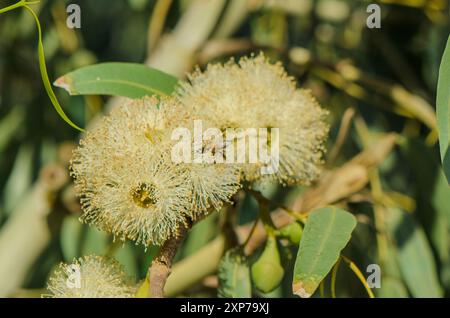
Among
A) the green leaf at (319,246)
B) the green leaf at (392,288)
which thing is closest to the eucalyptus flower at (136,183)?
the green leaf at (319,246)

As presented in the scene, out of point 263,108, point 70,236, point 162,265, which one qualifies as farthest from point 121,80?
point 70,236

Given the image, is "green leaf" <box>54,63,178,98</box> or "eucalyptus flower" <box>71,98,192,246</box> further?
"green leaf" <box>54,63,178,98</box>

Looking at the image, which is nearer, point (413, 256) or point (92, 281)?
point (92, 281)

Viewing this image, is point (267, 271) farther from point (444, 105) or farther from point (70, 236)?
point (70, 236)

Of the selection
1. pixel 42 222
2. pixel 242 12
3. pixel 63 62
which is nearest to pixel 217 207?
pixel 42 222

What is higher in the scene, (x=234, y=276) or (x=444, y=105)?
(x=444, y=105)

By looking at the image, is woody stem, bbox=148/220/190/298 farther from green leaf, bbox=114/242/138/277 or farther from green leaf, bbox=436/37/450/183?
green leaf, bbox=114/242/138/277

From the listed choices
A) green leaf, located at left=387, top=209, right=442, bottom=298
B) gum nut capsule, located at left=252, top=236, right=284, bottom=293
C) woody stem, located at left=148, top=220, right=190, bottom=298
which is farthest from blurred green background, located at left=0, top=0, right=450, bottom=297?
woody stem, located at left=148, top=220, right=190, bottom=298

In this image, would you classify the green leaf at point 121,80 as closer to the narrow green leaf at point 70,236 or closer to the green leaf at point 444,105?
the green leaf at point 444,105
